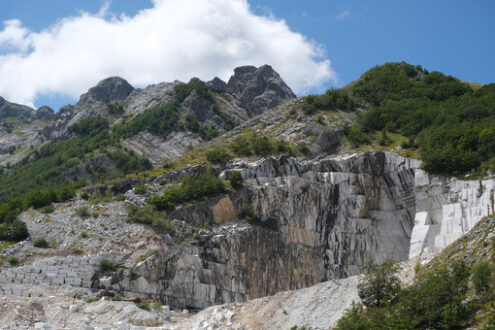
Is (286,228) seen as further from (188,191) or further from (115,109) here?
(115,109)

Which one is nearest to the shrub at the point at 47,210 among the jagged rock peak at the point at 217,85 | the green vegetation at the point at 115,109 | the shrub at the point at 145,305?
the shrub at the point at 145,305

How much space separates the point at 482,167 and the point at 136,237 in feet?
106

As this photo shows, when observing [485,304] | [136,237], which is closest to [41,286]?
[136,237]

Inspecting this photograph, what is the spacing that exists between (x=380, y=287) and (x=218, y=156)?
36.3 meters

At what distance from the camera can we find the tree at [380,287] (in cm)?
2714

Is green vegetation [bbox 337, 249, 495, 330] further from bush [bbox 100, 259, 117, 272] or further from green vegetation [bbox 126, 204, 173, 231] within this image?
green vegetation [bbox 126, 204, 173, 231]

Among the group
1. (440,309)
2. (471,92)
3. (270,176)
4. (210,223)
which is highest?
(471,92)

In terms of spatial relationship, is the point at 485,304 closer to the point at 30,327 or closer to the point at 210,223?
the point at 30,327

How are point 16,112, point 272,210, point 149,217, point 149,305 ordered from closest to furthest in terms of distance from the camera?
1. point 149,305
2. point 149,217
3. point 272,210
4. point 16,112

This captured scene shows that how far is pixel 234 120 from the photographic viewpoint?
4284 inches

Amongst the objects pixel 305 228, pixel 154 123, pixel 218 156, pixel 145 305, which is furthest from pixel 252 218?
pixel 154 123

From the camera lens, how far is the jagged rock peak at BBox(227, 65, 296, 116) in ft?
378

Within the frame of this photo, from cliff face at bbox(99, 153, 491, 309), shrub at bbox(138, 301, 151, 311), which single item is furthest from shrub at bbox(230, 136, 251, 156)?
shrub at bbox(138, 301, 151, 311)

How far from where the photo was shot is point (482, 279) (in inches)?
915
